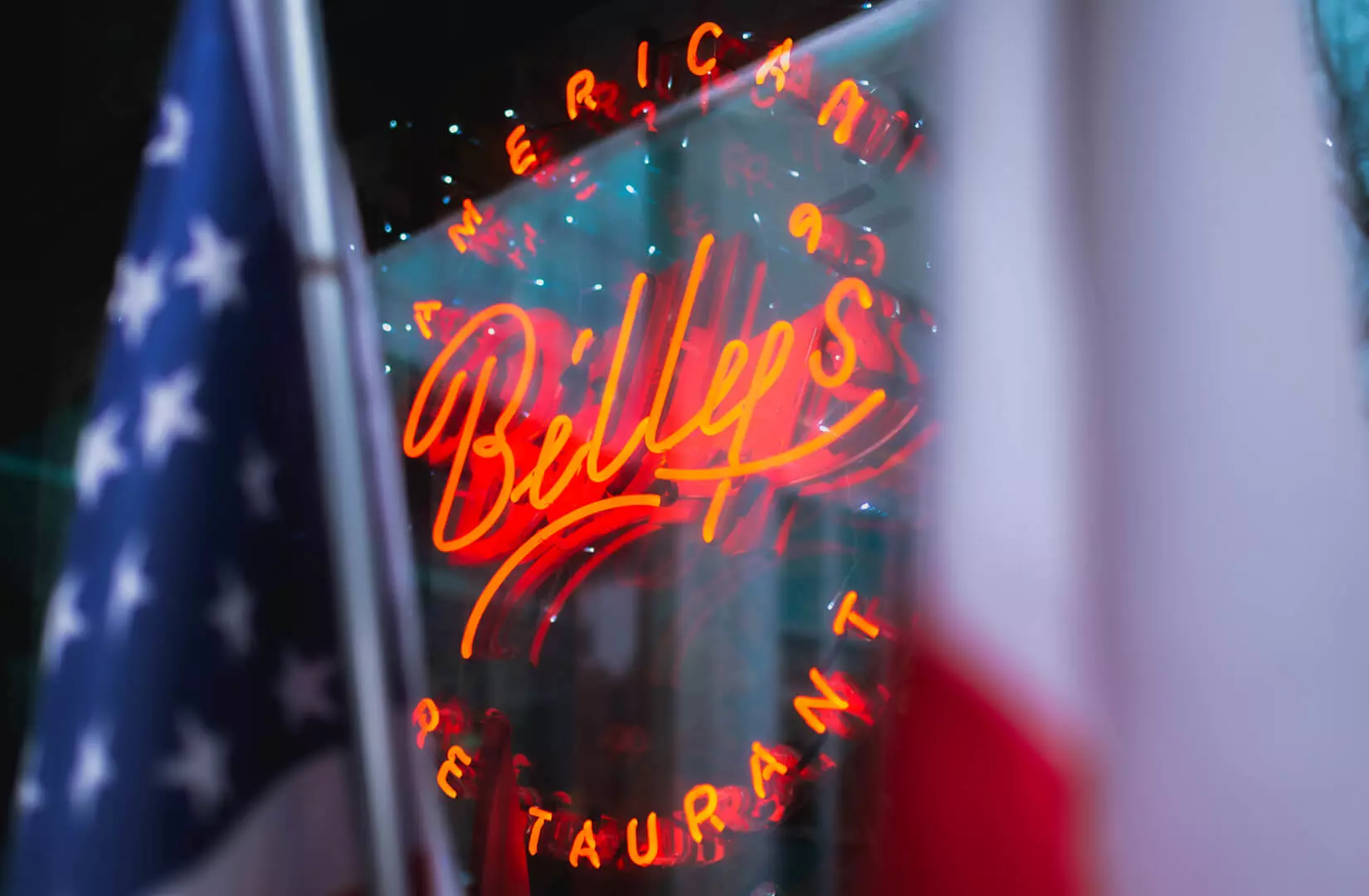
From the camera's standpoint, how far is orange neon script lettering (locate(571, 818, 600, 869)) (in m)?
2.38

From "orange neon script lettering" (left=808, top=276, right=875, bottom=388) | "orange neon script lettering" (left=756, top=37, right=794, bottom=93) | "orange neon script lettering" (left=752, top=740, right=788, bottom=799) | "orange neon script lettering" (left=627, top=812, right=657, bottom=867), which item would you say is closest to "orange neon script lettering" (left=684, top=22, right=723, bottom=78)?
"orange neon script lettering" (left=756, top=37, right=794, bottom=93)

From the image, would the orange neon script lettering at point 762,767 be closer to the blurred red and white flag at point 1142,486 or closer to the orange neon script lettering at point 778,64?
the blurred red and white flag at point 1142,486

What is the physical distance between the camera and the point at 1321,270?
81 cm

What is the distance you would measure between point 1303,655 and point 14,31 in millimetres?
2934

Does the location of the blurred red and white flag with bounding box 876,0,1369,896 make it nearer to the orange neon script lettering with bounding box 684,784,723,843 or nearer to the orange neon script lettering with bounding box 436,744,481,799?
the orange neon script lettering with bounding box 684,784,723,843

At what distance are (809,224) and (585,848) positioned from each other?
1.58m

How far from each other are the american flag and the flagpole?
0.08 feet

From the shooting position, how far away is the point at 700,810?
2.28m

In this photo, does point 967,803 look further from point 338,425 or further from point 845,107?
point 845,107

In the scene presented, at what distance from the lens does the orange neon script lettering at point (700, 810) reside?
7.38 feet

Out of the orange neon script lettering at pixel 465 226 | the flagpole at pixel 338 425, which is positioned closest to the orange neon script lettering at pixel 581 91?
the orange neon script lettering at pixel 465 226

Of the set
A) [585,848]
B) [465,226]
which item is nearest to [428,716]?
[585,848]

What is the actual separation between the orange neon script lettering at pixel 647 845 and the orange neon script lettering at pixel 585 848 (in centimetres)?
9

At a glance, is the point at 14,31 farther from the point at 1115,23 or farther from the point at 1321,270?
the point at 1321,270
